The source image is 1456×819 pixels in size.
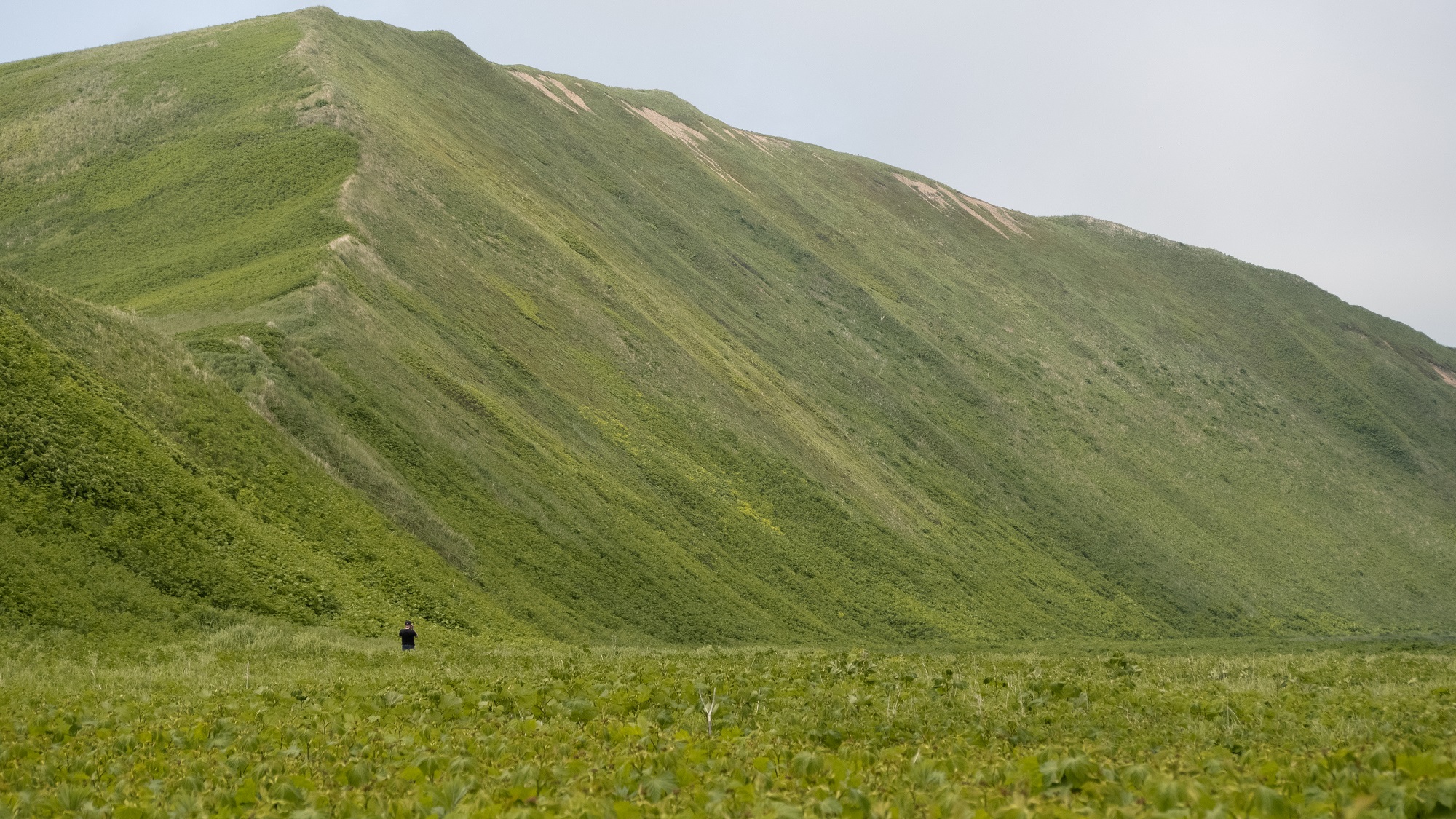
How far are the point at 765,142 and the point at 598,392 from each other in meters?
80.3

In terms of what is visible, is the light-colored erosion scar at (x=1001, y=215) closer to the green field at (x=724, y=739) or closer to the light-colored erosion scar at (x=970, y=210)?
the light-colored erosion scar at (x=970, y=210)

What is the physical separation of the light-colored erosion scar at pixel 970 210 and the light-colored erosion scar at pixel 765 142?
21.5m

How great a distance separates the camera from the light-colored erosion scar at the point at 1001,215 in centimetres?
12381

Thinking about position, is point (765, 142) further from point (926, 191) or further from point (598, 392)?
point (598, 392)

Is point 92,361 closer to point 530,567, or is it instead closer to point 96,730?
point 530,567

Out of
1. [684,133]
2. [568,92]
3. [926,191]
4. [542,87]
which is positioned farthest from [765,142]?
[542,87]

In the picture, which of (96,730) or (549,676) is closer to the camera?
(96,730)

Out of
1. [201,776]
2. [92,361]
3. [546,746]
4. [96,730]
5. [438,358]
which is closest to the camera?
[201,776]

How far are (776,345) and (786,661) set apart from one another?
182 ft

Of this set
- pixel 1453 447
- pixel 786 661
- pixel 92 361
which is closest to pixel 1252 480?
pixel 1453 447

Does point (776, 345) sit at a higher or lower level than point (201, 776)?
higher

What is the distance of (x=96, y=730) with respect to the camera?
42.3 ft

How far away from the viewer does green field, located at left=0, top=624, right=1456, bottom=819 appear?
28.3 feet

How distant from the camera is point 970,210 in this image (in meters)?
125
